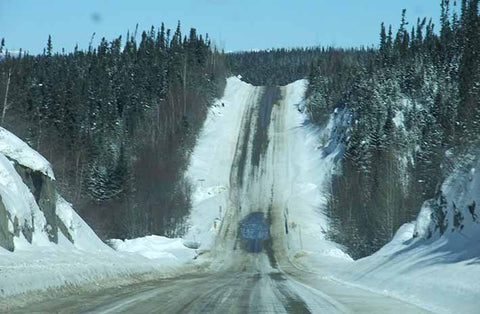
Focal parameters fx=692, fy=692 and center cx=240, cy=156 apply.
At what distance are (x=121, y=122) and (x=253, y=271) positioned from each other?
225ft

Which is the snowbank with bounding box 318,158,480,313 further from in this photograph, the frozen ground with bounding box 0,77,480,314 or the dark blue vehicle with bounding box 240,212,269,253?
the dark blue vehicle with bounding box 240,212,269,253

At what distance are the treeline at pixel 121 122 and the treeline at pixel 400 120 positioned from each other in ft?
58.4

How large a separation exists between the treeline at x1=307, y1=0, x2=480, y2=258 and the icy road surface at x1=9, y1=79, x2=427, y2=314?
7089 mm

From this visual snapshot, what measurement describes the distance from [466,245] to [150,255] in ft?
76.8

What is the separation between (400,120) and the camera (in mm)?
86188

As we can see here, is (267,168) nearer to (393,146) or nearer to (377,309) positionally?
(393,146)

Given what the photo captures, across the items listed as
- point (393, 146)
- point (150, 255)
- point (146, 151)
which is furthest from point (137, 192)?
point (150, 255)

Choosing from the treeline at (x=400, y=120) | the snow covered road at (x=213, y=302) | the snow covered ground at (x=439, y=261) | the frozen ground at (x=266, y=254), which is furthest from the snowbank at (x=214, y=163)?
the snow covered road at (x=213, y=302)

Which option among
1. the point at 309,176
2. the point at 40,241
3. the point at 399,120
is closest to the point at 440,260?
the point at 40,241

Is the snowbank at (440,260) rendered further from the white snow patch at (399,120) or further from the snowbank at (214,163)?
the white snow patch at (399,120)

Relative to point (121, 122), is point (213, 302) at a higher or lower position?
lower

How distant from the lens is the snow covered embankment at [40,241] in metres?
16.1

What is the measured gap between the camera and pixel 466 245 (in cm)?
2041

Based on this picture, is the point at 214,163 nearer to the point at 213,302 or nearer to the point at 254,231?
the point at 254,231
